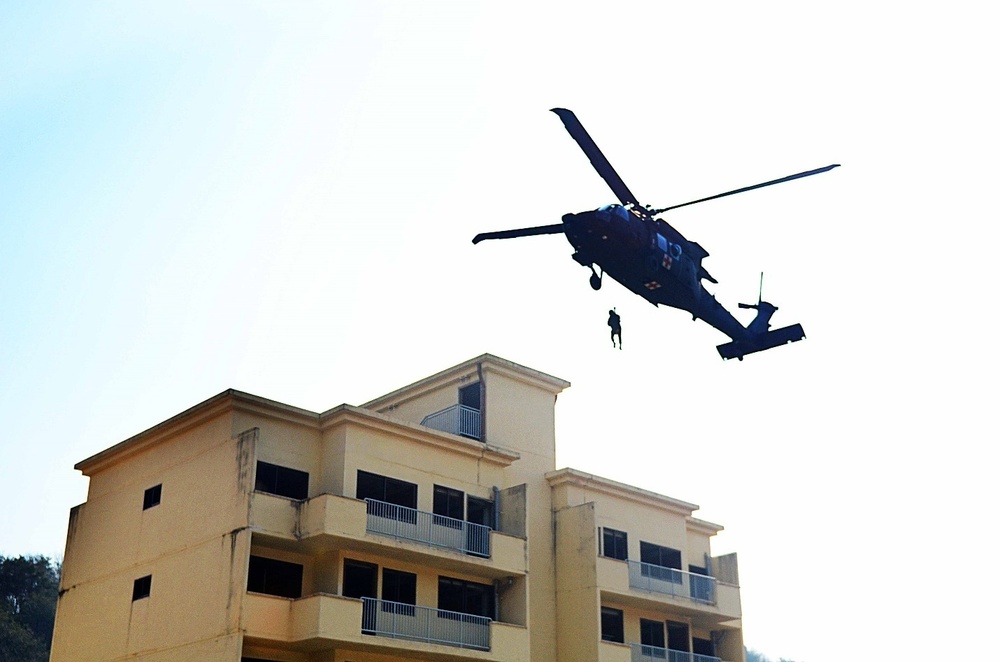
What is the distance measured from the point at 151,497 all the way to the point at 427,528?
924 cm

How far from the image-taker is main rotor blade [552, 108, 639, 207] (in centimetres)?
2669

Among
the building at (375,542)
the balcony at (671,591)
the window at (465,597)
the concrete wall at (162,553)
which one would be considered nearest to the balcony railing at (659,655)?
the building at (375,542)

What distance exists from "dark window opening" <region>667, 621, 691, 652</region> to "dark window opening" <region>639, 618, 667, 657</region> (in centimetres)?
48

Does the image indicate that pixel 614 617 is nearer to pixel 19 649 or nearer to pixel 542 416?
pixel 542 416

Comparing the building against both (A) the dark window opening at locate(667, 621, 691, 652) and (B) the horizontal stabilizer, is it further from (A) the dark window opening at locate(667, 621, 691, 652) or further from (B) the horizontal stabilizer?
(B) the horizontal stabilizer

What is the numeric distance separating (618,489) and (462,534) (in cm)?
932

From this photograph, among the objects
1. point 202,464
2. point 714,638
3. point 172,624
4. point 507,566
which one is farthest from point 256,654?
point 714,638

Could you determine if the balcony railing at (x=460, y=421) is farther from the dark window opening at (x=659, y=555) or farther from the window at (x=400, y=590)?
the dark window opening at (x=659, y=555)

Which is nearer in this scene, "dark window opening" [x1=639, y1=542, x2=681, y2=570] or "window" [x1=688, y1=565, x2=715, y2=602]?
"dark window opening" [x1=639, y1=542, x2=681, y2=570]

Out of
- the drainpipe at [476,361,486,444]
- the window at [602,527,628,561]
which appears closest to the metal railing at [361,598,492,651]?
the drainpipe at [476,361,486,444]

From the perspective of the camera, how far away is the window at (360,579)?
36.5 m

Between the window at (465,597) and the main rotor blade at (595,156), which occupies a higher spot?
the main rotor blade at (595,156)

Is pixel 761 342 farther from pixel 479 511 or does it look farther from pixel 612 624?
pixel 612 624

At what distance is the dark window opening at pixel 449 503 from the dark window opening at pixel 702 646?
14.2 meters
